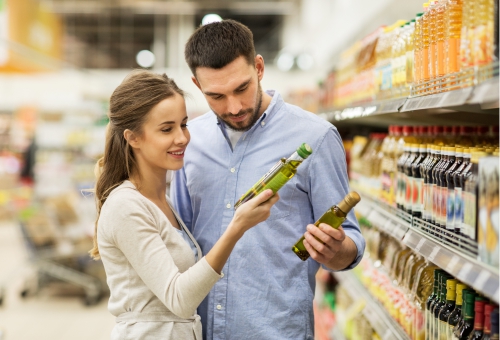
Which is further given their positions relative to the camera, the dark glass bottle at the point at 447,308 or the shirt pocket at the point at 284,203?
the shirt pocket at the point at 284,203

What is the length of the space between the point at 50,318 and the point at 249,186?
4.50m

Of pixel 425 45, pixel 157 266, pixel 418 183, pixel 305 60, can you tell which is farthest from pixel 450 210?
pixel 305 60

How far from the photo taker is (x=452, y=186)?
71.3 inches

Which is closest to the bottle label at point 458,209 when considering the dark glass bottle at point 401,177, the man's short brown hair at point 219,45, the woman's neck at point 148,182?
the dark glass bottle at point 401,177

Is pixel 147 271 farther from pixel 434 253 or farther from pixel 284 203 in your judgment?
pixel 434 253

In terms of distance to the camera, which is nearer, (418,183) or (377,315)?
(418,183)

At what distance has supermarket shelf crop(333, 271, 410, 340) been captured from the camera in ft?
8.27

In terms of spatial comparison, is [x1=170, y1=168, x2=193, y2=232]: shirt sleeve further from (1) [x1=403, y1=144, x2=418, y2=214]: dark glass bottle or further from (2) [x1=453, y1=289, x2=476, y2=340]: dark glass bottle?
(2) [x1=453, y1=289, x2=476, y2=340]: dark glass bottle

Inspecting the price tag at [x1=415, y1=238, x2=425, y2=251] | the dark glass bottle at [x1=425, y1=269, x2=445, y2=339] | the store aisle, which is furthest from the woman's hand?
the store aisle

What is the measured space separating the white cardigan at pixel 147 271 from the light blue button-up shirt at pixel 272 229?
17cm

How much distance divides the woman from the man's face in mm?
109

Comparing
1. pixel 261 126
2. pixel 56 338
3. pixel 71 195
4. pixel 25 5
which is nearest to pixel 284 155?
pixel 261 126

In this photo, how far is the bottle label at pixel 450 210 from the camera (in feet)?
5.82

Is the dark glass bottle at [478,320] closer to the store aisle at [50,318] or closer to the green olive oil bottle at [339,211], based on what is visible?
the green olive oil bottle at [339,211]
